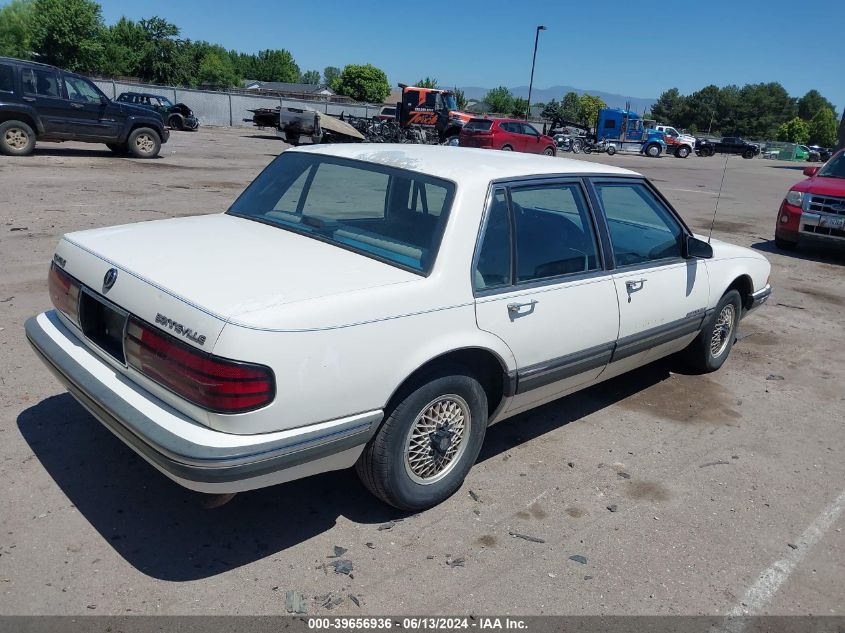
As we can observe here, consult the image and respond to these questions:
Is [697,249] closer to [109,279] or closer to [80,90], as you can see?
[109,279]

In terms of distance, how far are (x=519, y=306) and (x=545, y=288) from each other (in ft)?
0.82

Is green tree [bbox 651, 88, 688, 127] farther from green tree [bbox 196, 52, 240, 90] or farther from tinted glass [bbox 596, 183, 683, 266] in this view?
tinted glass [bbox 596, 183, 683, 266]

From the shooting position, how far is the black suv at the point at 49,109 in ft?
49.0

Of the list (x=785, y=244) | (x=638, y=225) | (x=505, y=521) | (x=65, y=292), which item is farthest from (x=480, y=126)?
(x=505, y=521)

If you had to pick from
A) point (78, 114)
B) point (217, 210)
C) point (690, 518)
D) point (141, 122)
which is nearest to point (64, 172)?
point (78, 114)

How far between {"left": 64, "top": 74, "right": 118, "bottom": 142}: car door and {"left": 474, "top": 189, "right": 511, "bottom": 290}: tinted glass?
1535 cm

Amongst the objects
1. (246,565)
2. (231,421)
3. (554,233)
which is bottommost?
(246,565)

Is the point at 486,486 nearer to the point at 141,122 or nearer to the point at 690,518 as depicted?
the point at 690,518

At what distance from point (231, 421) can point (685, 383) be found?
3.94 meters

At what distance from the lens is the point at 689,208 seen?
16.2m

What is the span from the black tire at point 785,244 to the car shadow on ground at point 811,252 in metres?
0.06

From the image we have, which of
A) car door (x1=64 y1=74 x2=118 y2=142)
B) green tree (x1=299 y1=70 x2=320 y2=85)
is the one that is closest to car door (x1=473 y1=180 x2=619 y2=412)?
car door (x1=64 y1=74 x2=118 y2=142)

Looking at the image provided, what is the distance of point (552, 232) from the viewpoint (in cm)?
385

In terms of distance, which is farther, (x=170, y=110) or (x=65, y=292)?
(x=170, y=110)
